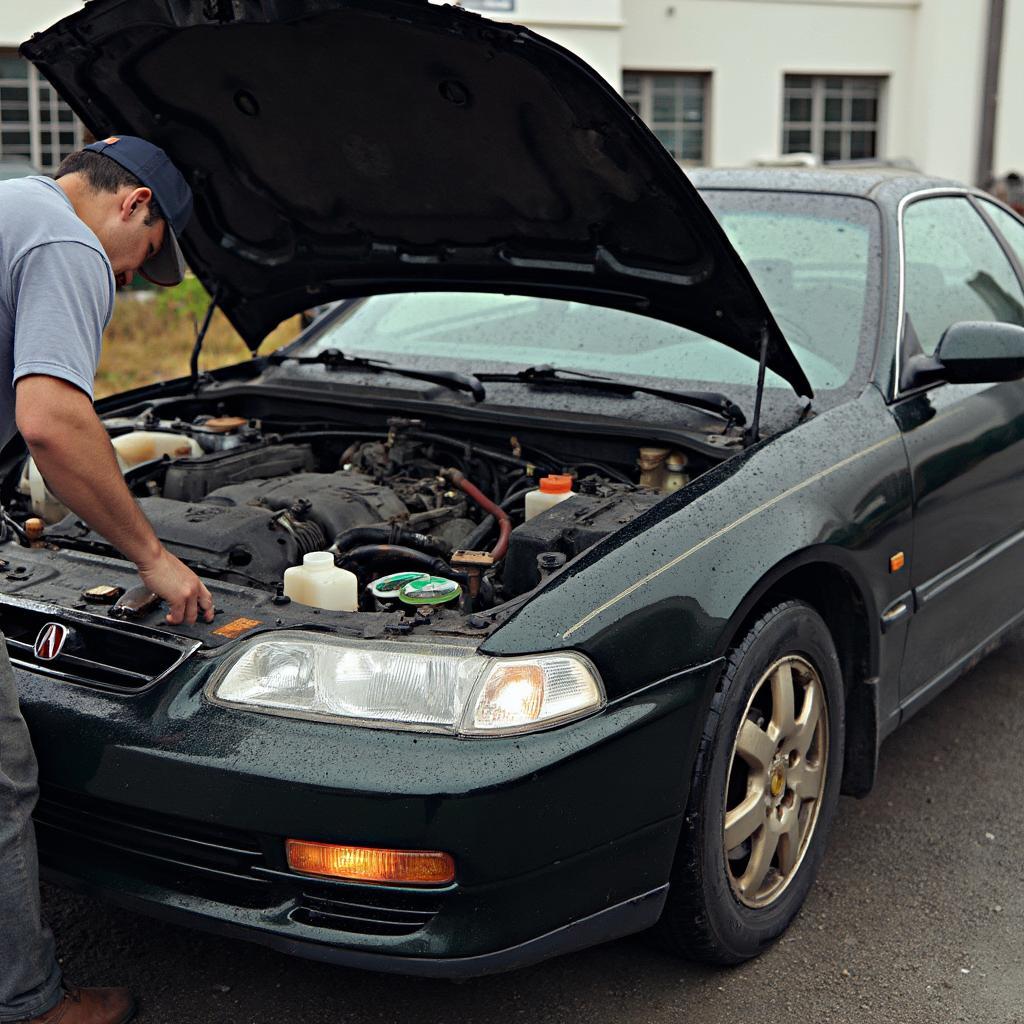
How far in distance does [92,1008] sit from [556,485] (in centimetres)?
155

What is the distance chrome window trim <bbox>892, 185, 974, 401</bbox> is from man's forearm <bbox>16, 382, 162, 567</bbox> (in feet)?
6.47

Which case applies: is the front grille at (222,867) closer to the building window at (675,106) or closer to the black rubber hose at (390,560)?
the black rubber hose at (390,560)

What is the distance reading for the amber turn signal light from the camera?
7.48ft

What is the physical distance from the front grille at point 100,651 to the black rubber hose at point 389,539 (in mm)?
690

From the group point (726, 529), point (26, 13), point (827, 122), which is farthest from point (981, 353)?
point (827, 122)

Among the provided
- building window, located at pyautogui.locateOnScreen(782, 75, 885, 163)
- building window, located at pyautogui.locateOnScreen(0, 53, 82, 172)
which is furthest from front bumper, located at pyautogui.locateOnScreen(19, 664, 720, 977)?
building window, located at pyautogui.locateOnScreen(782, 75, 885, 163)

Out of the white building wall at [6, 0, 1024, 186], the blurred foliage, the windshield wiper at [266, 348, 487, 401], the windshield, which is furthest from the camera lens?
the white building wall at [6, 0, 1024, 186]

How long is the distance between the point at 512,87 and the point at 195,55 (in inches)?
34.0

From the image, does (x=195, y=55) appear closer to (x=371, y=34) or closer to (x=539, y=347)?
(x=371, y=34)

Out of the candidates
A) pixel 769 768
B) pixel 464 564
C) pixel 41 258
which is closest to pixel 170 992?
pixel 464 564

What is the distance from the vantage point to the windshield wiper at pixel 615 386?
3.43 meters

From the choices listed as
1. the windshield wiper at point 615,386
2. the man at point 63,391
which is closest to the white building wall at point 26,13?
the windshield wiper at point 615,386

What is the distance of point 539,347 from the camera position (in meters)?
3.99

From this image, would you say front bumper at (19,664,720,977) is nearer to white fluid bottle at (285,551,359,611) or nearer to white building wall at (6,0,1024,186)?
white fluid bottle at (285,551,359,611)
